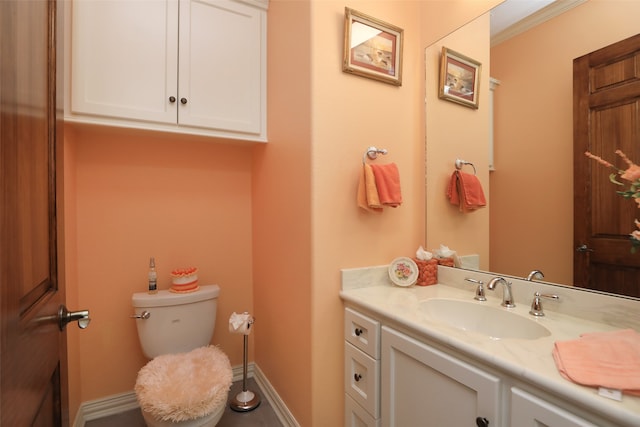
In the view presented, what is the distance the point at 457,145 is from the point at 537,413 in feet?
3.82

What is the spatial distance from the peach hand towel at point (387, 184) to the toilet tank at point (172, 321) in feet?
3.74

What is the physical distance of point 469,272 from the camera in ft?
4.57

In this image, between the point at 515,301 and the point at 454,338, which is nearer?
the point at 454,338

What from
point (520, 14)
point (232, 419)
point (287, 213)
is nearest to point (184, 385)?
point (232, 419)

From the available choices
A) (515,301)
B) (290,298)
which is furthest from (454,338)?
(290,298)

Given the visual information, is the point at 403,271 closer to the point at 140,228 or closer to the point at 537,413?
the point at 537,413

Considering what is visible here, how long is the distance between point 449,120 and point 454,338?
112cm

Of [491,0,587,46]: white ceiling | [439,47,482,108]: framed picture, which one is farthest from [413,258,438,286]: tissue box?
[491,0,587,46]: white ceiling

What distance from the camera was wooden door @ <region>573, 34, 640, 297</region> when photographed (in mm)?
942

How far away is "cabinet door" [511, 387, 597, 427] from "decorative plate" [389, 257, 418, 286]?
0.72 meters

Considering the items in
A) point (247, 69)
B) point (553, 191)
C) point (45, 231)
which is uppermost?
point (247, 69)

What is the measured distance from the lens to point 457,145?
59.1 inches

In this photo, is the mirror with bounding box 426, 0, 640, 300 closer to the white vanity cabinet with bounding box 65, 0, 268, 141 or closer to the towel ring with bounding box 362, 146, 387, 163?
the towel ring with bounding box 362, 146, 387, 163

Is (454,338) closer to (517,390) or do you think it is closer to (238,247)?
(517,390)
